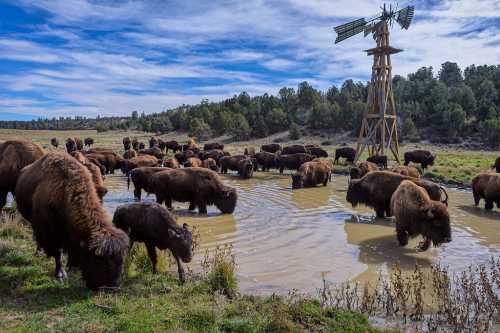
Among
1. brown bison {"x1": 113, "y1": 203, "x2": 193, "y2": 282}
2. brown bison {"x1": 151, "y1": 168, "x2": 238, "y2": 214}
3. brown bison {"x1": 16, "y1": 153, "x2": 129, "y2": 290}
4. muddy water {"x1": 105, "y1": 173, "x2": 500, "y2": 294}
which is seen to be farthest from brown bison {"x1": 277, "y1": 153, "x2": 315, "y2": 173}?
brown bison {"x1": 16, "y1": 153, "x2": 129, "y2": 290}

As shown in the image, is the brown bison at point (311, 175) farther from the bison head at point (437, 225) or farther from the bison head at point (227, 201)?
the bison head at point (437, 225)

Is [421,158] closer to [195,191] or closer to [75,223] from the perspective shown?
[195,191]

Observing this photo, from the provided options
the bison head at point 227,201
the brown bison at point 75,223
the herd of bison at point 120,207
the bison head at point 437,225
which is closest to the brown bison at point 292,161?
the herd of bison at point 120,207

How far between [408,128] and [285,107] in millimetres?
30022

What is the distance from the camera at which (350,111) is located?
7012 centimetres

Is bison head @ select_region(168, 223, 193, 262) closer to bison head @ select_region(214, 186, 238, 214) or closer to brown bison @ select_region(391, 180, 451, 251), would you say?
brown bison @ select_region(391, 180, 451, 251)

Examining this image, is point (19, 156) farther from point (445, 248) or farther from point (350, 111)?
point (350, 111)

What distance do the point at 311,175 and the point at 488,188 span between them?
874cm

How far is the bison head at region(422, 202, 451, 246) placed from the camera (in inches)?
402

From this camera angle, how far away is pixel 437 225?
1027 centimetres

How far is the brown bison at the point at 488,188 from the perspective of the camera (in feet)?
52.5

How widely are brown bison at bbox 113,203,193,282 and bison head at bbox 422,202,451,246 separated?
5.88 metres

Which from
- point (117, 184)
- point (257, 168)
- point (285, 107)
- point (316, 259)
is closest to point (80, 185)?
point (316, 259)

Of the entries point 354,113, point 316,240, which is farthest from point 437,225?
point 354,113
